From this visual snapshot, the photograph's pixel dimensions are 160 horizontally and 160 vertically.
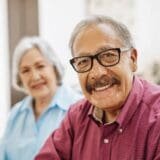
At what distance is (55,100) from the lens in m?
2.19

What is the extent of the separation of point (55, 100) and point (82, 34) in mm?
1008

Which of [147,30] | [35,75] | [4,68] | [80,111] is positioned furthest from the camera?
[147,30]

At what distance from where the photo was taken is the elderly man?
118 centimetres

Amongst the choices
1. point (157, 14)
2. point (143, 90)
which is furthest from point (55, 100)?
point (157, 14)

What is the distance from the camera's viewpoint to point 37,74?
7.50 feet

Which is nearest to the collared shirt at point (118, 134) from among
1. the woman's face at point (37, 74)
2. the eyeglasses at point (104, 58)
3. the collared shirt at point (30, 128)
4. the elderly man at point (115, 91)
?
the elderly man at point (115, 91)

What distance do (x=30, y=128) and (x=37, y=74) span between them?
33cm

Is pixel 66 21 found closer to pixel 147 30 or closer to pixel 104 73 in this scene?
pixel 147 30

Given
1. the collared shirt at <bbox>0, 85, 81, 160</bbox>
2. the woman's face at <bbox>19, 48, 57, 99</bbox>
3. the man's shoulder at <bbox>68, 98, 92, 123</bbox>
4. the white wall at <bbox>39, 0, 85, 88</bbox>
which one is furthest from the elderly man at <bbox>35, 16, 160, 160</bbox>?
the white wall at <bbox>39, 0, 85, 88</bbox>

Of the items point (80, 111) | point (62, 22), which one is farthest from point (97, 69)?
point (62, 22)

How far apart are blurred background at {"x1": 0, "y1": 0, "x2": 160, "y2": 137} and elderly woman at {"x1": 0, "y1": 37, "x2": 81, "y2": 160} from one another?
1.10 m

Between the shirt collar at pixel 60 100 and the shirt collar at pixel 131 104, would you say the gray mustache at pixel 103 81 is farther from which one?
the shirt collar at pixel 60 100

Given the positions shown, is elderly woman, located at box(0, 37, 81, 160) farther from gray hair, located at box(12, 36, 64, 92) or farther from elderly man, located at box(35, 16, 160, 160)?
elderly man, located at box(35, 16, 160, 160)

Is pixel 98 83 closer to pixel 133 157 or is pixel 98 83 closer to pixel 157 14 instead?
pixel 133 157
